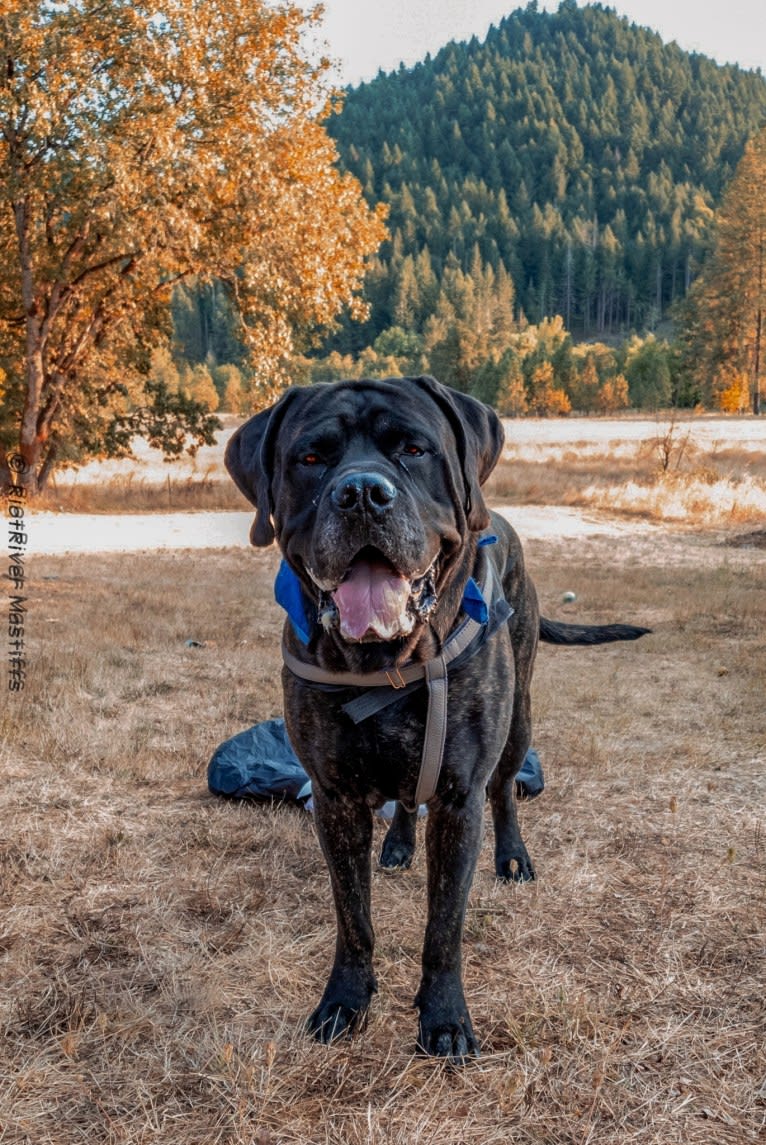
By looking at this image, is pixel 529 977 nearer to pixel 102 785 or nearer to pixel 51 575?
pixel 102 785

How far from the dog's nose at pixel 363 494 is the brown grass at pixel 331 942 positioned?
1.48m

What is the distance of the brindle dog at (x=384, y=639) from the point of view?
2354 mm

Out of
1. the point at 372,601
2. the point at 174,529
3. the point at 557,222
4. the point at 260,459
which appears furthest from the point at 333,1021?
the point at 557,222

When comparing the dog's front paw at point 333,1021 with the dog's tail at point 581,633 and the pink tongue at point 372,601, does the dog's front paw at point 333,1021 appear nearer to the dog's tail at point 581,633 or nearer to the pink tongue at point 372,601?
the pink tongue at point 372,601

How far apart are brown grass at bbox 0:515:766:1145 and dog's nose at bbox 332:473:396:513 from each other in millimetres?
1479

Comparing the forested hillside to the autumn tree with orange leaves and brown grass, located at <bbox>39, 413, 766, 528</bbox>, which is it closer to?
brown grass, located at <bbox>39, 413, 766, 528</bbox>

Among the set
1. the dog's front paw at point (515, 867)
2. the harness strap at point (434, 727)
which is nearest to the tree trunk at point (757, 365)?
the dog's front paw at point (515, 867)

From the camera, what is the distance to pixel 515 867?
3580 mm

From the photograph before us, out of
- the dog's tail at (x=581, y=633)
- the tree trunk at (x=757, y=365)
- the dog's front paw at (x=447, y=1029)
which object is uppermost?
the tree trunk at (x=757, y=365)

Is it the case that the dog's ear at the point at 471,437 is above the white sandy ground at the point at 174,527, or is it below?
above

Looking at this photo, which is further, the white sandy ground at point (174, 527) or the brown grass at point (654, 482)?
the brown grass at point (654, 482)

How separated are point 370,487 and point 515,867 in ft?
6.58

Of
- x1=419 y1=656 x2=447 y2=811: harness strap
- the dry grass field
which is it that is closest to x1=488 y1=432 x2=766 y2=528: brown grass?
the dry grass field

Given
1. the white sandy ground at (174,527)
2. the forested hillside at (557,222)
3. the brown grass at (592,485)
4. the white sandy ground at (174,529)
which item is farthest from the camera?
the forested hillside at (557,222)
